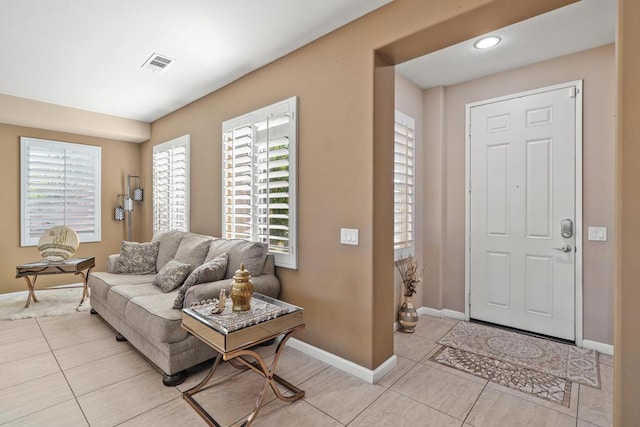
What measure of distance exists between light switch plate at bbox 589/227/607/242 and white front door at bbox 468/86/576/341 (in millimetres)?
135

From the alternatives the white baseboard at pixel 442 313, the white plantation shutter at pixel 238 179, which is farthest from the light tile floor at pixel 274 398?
the white plantation shutter at pixel 238 179

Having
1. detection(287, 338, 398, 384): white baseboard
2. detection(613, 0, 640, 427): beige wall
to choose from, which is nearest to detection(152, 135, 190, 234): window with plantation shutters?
detection(287, 338, 398, 384): white baseboard

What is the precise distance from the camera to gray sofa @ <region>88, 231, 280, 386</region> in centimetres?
227

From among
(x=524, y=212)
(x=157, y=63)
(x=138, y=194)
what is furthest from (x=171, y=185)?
(x=524, y=212)

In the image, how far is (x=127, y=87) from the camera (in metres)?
3.75

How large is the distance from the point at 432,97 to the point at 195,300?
3.36m

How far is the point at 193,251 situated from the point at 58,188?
3.05 meters

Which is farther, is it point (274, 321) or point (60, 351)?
point (60, 351)

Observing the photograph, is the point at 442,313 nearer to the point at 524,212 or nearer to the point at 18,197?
the point at 524,212

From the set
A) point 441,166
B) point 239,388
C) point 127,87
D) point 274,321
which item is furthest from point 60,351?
point 441,166

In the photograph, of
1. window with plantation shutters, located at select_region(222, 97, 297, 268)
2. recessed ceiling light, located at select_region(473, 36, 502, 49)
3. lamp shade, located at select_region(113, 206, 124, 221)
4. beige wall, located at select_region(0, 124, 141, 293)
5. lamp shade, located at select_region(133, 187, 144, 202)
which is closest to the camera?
recessed ceiling light, located at select_region(473, 36, 502, 49)

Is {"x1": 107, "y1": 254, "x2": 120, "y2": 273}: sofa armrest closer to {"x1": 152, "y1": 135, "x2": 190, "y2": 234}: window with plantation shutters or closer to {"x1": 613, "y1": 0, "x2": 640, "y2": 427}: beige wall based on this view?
{"x1": 152, "y1": 135, "x2": 190, "y2": 234}: window with plantation shutters

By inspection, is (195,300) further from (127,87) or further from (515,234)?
(515,234)

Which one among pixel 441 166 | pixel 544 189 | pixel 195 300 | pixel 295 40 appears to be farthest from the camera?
pixel 441 166
